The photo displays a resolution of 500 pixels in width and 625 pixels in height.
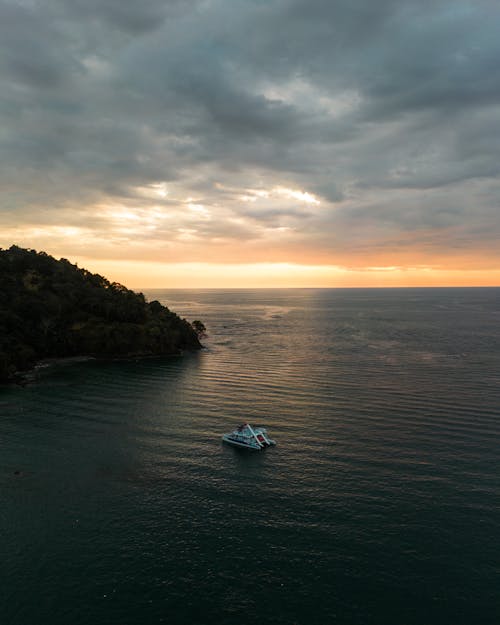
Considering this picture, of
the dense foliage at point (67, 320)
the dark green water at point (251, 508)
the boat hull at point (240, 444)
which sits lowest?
the dark green water at point (251, 508)

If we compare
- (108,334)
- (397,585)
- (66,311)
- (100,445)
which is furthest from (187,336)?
(397,585)

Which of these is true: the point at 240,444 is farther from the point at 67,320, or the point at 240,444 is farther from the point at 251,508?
the point at 67,320

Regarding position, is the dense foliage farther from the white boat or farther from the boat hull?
the white boat

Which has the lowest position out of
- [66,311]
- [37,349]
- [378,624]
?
[378,624]

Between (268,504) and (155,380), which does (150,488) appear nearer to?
(268,504)

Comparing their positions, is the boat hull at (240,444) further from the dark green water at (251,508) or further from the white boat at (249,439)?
the dark green water at (251,508)

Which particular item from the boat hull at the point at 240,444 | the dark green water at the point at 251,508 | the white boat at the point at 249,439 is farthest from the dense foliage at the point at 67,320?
the white boat at the point at 249,439

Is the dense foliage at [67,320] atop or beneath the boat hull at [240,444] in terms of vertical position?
atop
